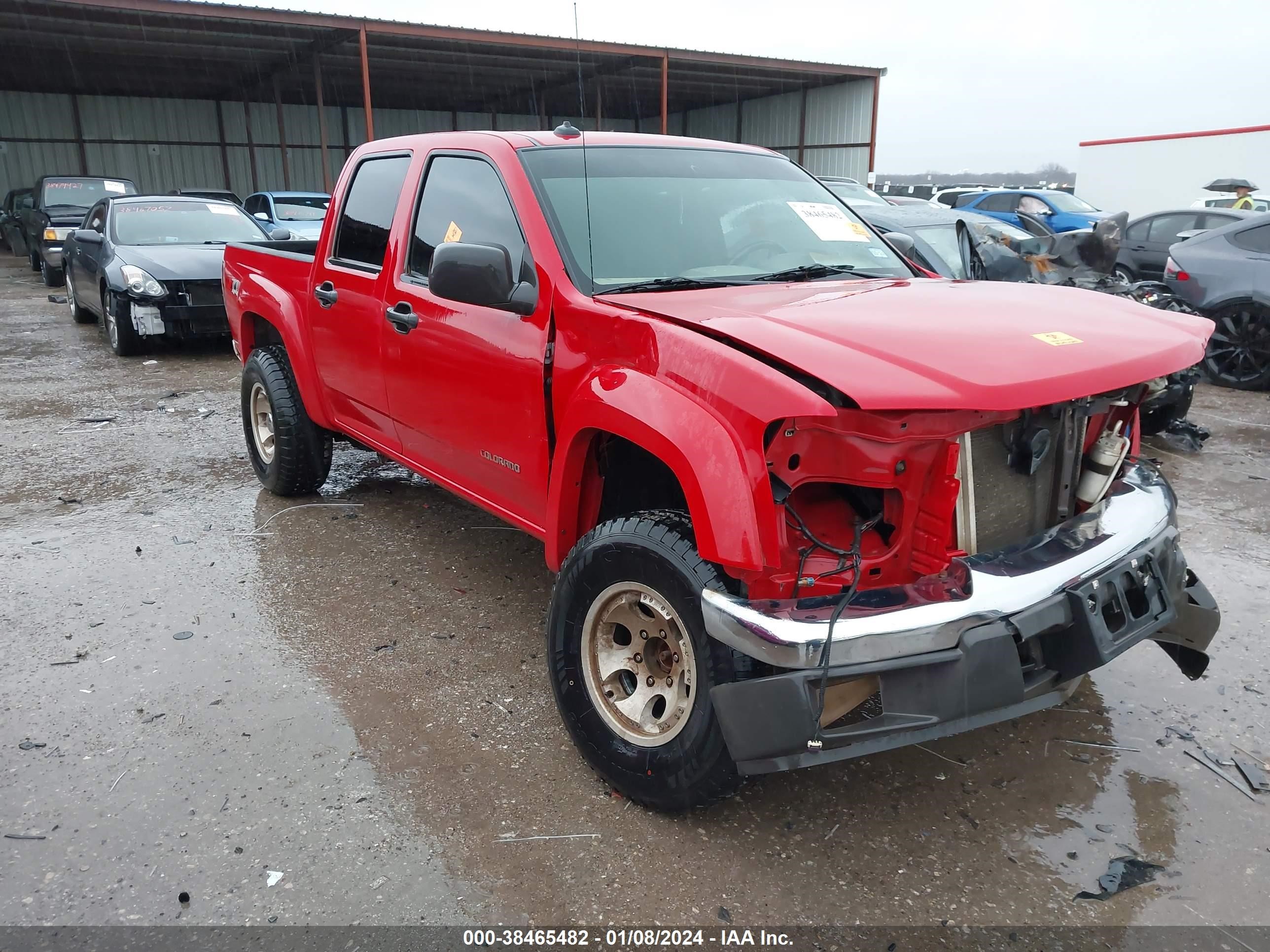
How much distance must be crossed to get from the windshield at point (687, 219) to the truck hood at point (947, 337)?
240 mm

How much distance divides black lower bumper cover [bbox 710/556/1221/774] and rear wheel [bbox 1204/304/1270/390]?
7347mm

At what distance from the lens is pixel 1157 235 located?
480 inches

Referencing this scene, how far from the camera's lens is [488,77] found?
25281mm

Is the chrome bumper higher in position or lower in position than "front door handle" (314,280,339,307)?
lower

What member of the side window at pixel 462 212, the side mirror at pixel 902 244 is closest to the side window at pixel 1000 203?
the side mirror at pixel 902 244

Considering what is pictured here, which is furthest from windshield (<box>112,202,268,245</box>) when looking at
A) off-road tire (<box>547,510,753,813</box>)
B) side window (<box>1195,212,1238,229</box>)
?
side window (<box>1195,212,1238,229</box>)

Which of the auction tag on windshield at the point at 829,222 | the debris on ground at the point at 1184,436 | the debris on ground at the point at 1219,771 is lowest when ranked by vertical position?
the debris on ground at the point at 1219,771

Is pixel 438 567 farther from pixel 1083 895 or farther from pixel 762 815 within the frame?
pixel 1083 895

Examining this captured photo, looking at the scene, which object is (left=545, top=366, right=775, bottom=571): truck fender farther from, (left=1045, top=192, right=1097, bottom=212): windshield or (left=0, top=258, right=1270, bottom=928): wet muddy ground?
(left=1045, top=192, right=1097, bottom=212): windshield

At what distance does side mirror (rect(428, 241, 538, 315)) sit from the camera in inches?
109

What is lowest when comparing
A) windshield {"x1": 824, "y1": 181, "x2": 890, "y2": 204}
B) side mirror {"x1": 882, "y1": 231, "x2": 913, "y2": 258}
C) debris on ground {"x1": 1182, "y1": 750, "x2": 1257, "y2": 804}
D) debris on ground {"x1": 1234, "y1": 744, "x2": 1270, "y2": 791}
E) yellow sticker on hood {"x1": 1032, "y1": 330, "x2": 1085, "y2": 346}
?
debris on ground {"x1": 1182, "y1": 750, "x2": 1257, "y2": 804}

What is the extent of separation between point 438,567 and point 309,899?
85.5 inches

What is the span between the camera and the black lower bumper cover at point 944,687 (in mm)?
2098

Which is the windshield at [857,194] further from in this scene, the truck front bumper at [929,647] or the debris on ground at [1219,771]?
the truck front bumper at [929,647]
